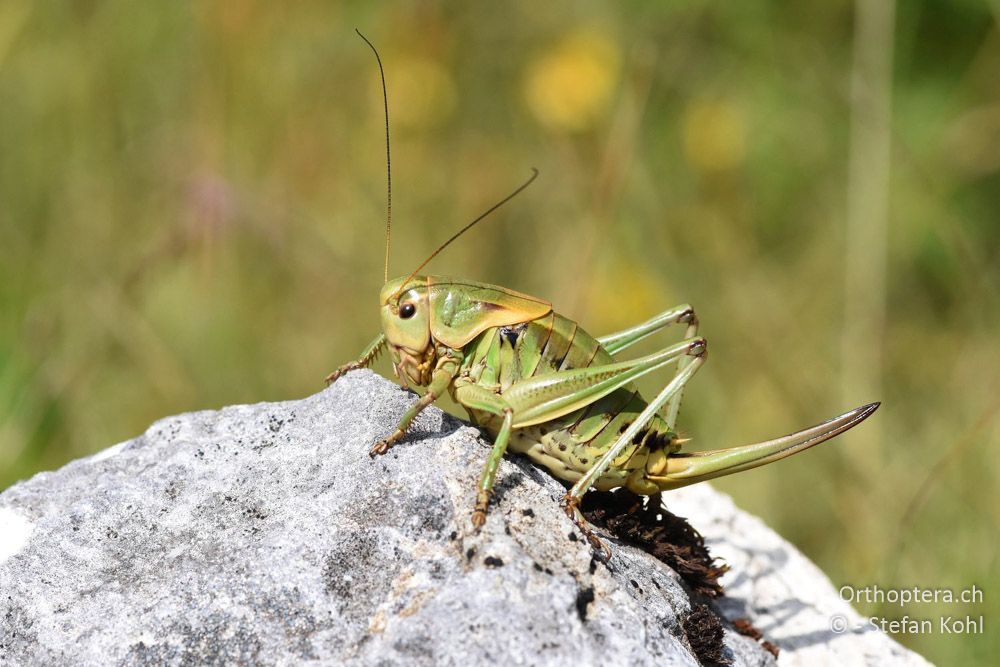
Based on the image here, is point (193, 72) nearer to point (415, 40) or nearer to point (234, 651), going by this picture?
point (415, 40)

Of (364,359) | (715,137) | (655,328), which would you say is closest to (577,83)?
(715,137)

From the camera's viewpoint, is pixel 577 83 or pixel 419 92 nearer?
pixel 577 83

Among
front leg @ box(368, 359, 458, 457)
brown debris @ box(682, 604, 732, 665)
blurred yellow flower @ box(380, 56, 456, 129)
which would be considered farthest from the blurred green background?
front leg @ box(368, 359, 458, 457)

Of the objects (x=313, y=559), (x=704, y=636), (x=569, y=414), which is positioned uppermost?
(x=569, y=414)

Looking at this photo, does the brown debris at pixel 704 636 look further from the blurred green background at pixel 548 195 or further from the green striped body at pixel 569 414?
the blurred green background at pixel 548 195

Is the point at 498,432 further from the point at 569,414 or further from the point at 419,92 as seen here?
the point at 419,92

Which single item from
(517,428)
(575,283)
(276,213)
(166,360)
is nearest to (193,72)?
(276,213)

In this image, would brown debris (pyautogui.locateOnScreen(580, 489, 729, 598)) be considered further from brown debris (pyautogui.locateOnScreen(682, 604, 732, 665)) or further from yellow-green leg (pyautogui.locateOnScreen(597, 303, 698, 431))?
yellow-green leg (pyautogui.locateOnScreen(597, 303, 698, 431))

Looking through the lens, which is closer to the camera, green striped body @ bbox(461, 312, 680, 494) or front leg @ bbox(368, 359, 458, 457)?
front leg @ bbox(368, 359, 458, 457)
